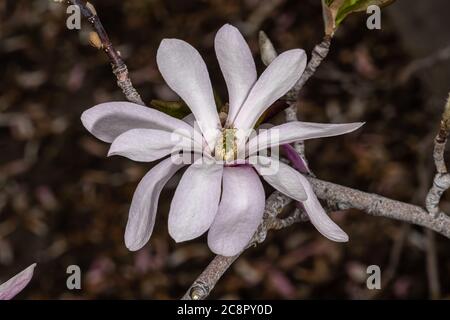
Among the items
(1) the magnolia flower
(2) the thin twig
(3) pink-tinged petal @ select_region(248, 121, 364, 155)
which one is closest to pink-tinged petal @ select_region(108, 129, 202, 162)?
(1) the magnolia flower

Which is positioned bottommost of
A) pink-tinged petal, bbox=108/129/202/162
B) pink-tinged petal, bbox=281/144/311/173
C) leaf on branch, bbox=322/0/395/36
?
pink-tinged petal, bbox=281/144/311/173

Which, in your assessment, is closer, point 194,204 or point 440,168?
point 194,204

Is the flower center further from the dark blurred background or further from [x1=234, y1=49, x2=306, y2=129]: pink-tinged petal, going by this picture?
the dark blurred background

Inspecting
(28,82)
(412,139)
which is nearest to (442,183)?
(412,139)

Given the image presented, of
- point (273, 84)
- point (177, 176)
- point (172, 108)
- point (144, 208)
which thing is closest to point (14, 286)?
point (144, 208)

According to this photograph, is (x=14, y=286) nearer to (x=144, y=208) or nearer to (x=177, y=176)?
(x=144, y=208)

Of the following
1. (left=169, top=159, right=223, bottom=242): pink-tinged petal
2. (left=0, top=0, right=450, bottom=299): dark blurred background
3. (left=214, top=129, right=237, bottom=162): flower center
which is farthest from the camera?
(left=0, top=0, right=450, bottom=299): dark blurred background

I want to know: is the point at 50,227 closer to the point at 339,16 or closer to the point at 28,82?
the point at 28,82
